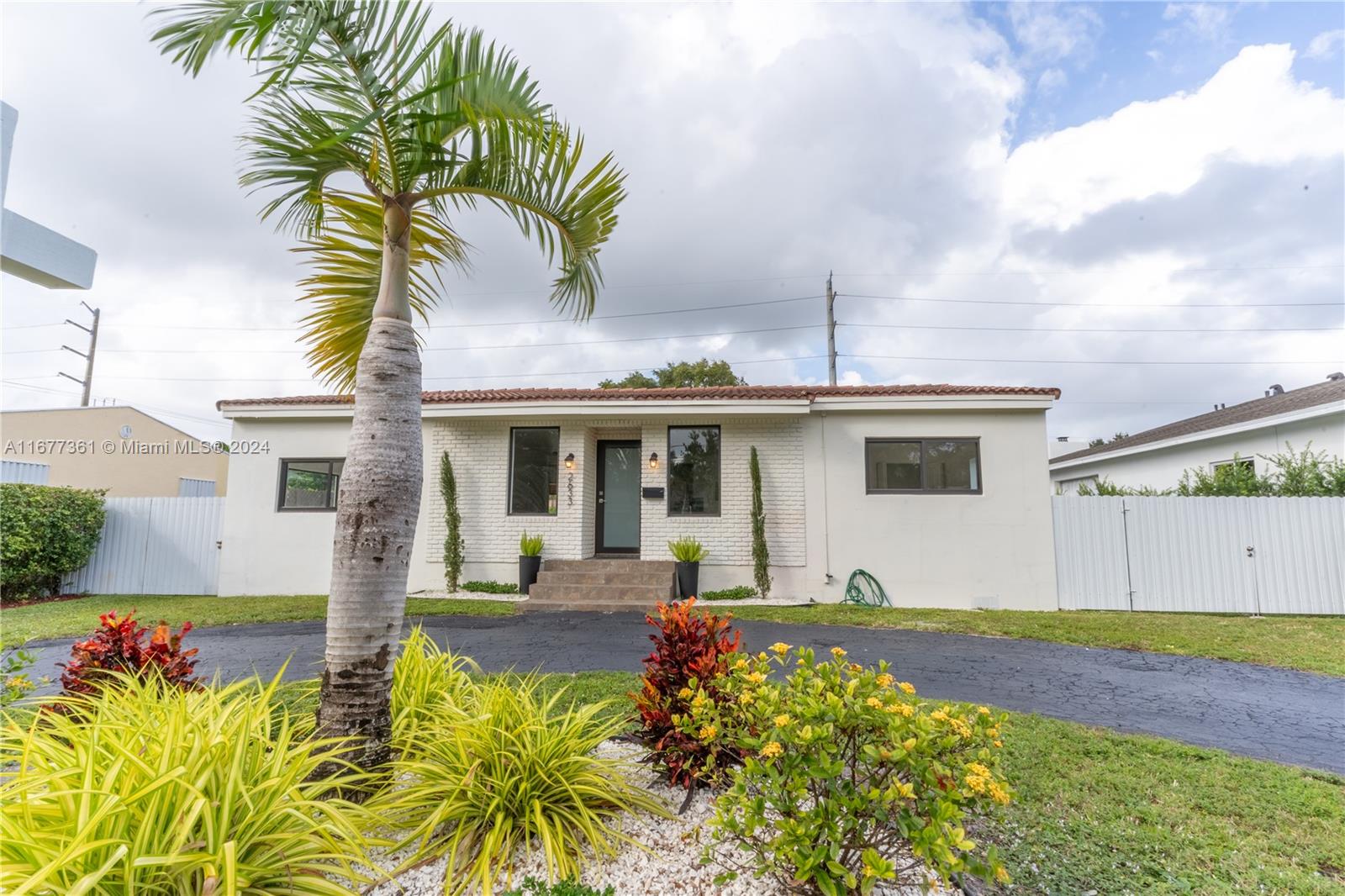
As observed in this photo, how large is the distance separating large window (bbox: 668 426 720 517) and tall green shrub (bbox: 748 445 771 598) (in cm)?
80

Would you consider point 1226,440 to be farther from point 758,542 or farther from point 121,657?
point 121,657

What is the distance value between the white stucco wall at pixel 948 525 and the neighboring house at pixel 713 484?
0.02 metres

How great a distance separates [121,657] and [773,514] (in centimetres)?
792

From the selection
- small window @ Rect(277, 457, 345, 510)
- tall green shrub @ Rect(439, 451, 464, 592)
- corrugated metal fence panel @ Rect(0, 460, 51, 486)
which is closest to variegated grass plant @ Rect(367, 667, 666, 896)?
tall green shrub @ Rect(439, 451, 464, 592)

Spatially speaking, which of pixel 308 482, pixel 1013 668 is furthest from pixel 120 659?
pixel 308 482

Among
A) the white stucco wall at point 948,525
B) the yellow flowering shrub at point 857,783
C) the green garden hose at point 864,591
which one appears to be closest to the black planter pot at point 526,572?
the white stucco wall at point 948,525

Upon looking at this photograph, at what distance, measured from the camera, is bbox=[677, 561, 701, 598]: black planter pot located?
8883mm

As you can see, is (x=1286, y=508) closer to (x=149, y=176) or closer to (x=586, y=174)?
(x=586, y=174)

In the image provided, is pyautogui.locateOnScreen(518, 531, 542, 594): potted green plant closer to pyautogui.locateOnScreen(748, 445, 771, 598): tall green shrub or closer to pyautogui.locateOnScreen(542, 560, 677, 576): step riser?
pyautogui.locateOnScreen(542, 560, 677, 576): step riser

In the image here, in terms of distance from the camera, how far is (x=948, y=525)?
8.91 metres

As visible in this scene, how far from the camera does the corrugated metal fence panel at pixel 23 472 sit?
1151 centimetres

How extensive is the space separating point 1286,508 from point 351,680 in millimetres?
12414

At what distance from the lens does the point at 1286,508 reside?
27.6 feet

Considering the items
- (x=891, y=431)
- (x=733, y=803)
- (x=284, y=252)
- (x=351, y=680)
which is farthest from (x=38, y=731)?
(x=891, y=431)
